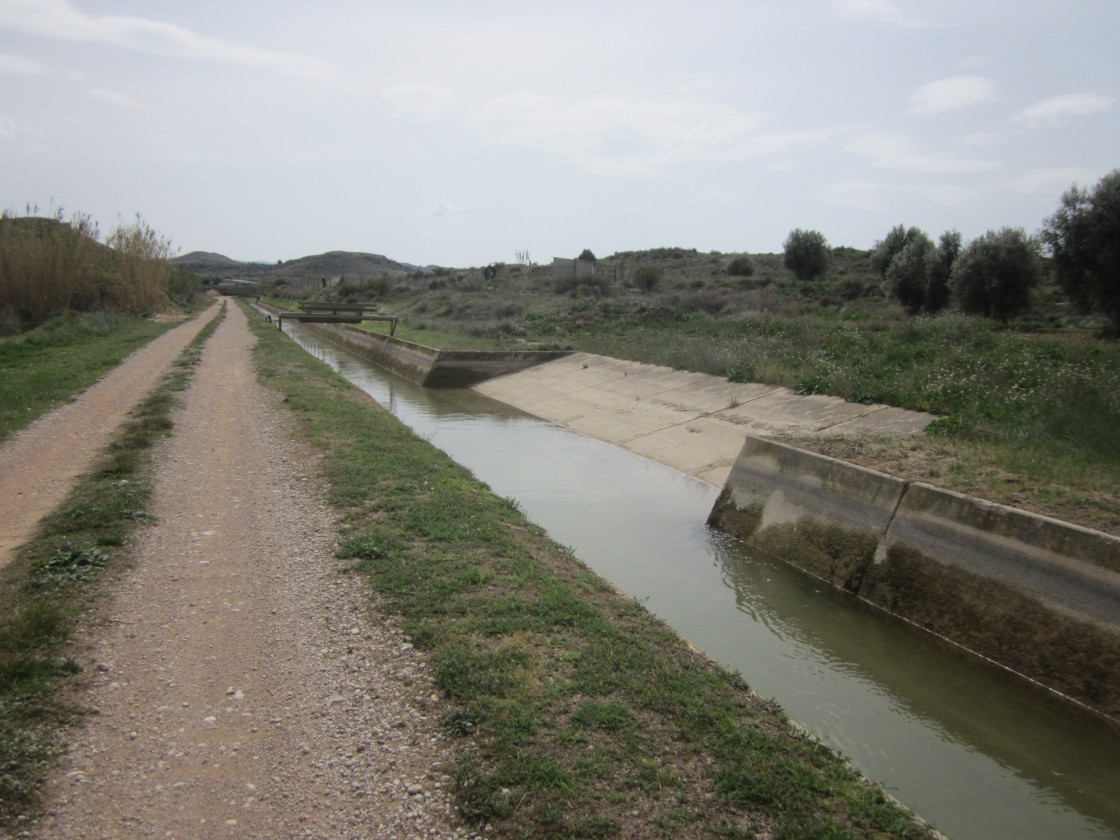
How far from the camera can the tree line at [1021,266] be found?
23.2 meters

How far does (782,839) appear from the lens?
11.0 ft

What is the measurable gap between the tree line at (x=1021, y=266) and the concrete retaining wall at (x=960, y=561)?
19.9 m

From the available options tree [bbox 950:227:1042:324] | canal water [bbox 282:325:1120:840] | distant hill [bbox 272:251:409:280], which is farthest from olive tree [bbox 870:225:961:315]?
distant hill [bbox 272:251:409:280]

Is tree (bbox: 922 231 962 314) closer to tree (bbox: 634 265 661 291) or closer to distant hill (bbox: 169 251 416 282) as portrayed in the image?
tree (bbox: 634 265 661 291)

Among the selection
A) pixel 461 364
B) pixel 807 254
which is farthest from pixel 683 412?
pixel 807 254

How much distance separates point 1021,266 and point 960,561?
25.8 metres

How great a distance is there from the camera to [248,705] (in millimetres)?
4117

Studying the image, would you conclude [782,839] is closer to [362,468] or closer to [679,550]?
[679,550]

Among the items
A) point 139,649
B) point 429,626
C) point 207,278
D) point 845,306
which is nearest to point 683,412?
point 429,626

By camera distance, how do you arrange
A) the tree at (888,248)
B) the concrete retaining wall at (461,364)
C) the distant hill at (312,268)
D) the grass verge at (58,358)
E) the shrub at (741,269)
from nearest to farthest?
the grass verge at (58,358)
the concrete retaining wall at (461,364)
the tree at (888,248)
the shrub at (741,269)
the distant hill at (312,268)

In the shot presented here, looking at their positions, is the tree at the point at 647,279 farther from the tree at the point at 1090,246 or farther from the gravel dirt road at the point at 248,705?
the gravel dirt road at the point at 248,705

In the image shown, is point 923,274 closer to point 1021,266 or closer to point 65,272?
point 1021,266

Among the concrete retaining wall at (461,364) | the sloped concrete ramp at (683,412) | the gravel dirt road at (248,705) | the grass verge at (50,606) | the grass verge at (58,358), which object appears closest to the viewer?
the gravel dirt road at (248,705)

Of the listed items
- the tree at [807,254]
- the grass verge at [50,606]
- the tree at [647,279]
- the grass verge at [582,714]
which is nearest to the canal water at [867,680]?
the grass verge at [582,714]
